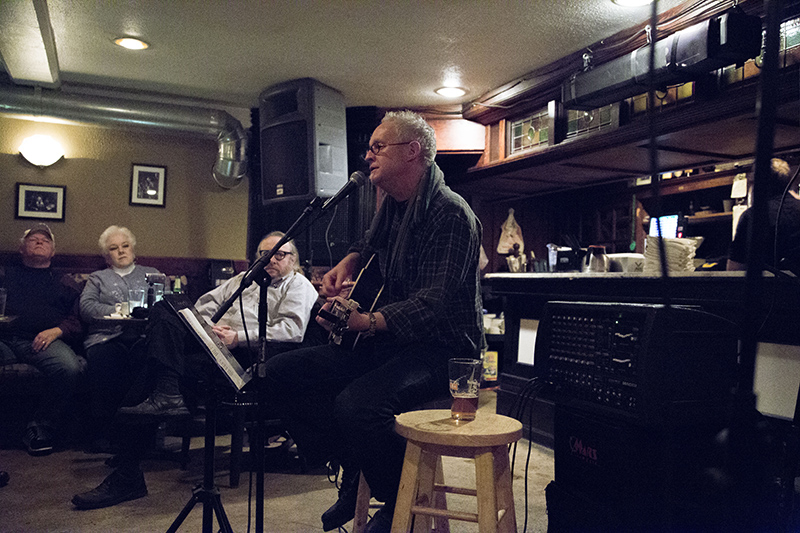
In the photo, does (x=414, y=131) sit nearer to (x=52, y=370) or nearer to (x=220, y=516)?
(x=220, y=516)

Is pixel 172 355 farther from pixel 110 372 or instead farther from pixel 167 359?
pixel 110 372

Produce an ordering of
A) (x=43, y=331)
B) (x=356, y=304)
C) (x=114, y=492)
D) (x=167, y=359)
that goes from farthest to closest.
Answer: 1. (x=43, y=331)
2. (x=167, y=359)
3. (x=114, y=492)
4. (x=356, y=304)

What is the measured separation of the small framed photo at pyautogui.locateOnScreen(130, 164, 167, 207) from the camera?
604 cm

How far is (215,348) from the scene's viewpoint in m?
1.83

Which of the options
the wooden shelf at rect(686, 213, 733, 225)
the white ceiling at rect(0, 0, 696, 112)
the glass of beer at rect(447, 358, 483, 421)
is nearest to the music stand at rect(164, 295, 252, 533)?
the glass of beer at rect(447, 358, 483, 421)

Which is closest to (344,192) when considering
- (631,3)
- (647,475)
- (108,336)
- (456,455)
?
(456,455)

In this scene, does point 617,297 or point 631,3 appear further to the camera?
point 631,3

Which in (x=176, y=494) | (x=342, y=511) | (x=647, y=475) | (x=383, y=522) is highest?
(x=647, y=475)

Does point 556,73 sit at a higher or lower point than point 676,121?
higher

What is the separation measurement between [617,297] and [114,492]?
265cm

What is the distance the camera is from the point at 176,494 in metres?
2.82

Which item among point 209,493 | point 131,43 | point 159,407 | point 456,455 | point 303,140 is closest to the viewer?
point 456,455

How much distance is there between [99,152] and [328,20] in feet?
10.2

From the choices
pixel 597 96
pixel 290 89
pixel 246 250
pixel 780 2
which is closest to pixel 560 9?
pixel 597 96
